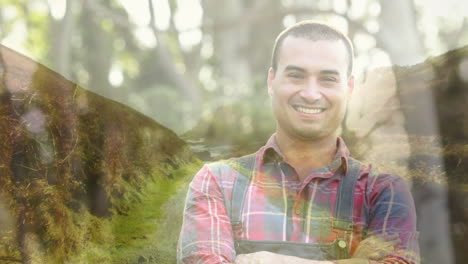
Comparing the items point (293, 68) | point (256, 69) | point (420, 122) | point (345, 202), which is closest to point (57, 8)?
point (256, 69)

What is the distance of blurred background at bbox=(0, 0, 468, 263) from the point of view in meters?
2.14

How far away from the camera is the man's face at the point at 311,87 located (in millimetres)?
2018

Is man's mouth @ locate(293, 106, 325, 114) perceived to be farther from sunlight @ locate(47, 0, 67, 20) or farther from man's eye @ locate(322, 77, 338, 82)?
sunlight @ locate(47, 0, 67, 20)

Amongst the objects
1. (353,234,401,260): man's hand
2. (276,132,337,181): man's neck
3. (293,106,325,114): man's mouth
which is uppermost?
(293,106,325,114): man's mouth

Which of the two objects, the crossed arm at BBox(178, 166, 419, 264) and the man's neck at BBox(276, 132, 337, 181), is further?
the man's neck at BBox(276, 132, 337, 181)

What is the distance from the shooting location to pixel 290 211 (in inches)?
80.0

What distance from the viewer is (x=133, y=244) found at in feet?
7.38

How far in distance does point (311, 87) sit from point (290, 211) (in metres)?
0.43

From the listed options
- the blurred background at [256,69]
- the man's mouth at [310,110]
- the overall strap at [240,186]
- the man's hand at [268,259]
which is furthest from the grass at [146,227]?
the man's mouth at [310,110]

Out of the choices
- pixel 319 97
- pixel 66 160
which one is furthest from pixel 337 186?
pixel 66 160

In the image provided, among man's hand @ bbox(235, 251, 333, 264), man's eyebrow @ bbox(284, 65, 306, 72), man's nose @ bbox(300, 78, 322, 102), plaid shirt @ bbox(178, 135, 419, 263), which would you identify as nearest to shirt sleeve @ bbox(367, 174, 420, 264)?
plaid shirt @ bbox(178, 135, 419, 263)

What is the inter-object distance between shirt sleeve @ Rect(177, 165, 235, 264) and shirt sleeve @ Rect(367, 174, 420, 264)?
1.58ft

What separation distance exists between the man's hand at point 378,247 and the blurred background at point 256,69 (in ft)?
0.58

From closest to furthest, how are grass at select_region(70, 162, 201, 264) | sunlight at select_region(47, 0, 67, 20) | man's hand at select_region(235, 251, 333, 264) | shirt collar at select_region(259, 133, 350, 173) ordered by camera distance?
man's hand at select_region(235, 251, 333, 264) < shirt collar at select_region(259, 133, 350, 173) < grass at select_region(70, 162, 201, 264) < sunlight at select_region(47, 0, 67, 20)
